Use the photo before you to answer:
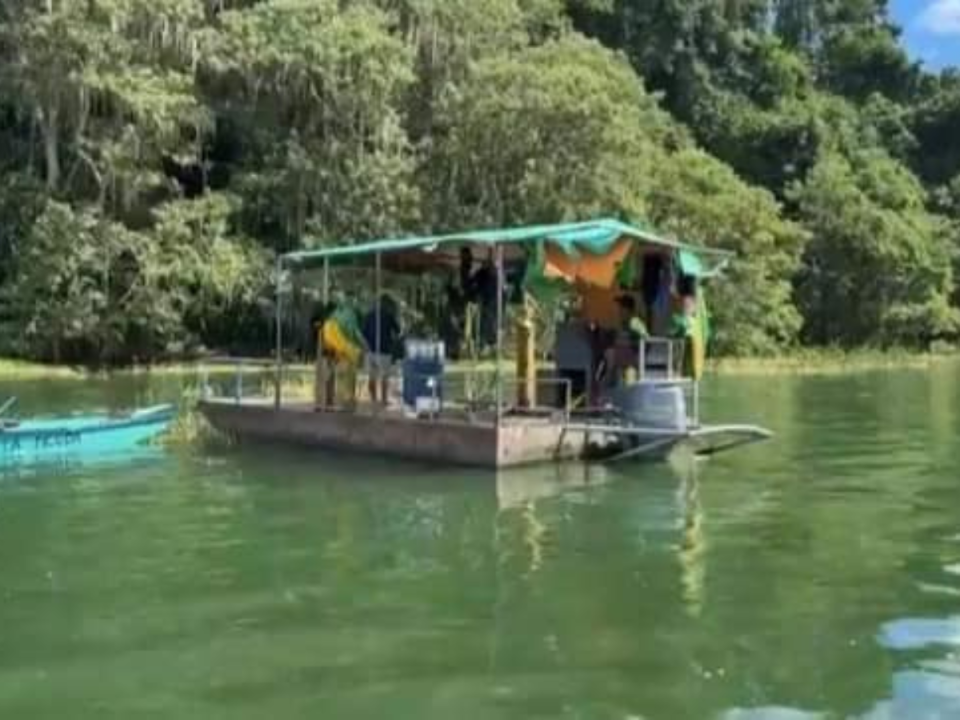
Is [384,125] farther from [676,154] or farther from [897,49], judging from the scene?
[897,49]

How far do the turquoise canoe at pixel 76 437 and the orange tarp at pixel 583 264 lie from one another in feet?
18.6

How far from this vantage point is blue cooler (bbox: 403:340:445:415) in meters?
20.2

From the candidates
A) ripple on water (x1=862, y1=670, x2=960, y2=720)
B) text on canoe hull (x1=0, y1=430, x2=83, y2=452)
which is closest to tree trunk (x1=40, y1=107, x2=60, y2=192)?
text on canoe hull (x1=0, y1=430, x2=83, y2=452)

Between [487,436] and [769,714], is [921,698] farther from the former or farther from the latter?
[487,436]

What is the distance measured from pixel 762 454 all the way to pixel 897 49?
7479 centimetres

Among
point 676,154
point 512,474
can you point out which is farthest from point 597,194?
point 512,474

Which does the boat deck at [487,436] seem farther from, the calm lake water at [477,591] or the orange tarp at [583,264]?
the orange tarp at [583,264]

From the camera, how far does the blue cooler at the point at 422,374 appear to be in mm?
20234

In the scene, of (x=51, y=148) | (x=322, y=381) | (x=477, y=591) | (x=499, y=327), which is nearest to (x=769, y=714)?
(x=477, y=591)

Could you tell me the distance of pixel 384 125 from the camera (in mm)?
47719

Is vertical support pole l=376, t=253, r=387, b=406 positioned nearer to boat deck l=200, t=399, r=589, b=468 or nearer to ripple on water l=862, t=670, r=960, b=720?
boat deck l=200, t=399, r=589, b=468

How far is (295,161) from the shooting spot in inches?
1844

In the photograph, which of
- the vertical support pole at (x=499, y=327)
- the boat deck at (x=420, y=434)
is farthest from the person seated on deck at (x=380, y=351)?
the vertical support pole at (x=499, y=327)

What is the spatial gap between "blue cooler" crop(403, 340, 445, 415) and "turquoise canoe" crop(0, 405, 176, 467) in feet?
11.0
